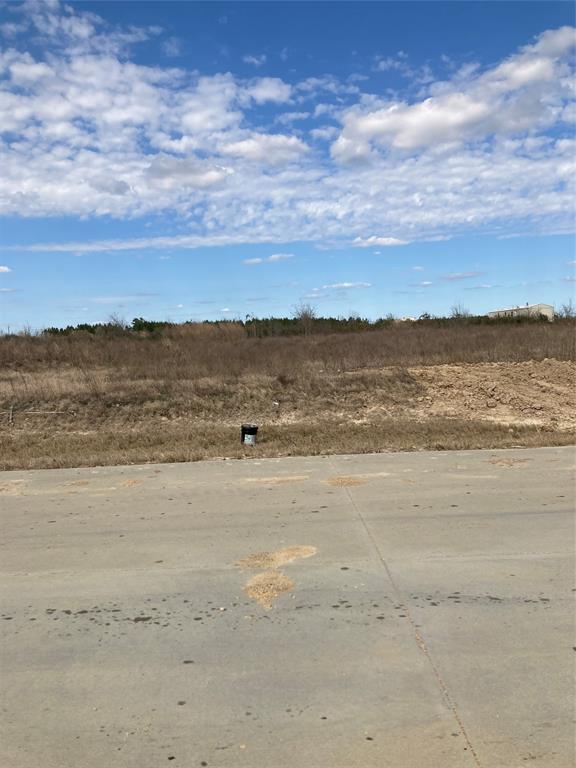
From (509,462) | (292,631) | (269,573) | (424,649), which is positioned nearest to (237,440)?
(509,462)

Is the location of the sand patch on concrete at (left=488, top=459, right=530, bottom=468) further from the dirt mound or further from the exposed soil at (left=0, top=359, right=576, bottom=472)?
the dirt mound

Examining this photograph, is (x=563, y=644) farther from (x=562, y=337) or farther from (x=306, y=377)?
(x=562, y=337)

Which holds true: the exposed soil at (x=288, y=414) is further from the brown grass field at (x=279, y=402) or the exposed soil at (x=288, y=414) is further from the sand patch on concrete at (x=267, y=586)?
the sand patch on concrete at (x=267, y=586)

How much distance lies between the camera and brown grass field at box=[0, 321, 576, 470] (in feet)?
37.1

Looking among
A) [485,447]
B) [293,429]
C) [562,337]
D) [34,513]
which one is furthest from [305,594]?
[562,337]

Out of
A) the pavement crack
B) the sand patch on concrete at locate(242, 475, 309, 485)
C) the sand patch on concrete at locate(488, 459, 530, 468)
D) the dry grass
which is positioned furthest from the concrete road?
the dry grass

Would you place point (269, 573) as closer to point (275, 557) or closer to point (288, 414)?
point (275, 557)

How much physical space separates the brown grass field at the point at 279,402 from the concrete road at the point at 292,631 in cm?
397

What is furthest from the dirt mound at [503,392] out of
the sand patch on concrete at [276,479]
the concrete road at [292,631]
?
the concrete road at [292,631]

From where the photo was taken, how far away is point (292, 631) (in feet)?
12.3

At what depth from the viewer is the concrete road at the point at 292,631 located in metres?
2.79

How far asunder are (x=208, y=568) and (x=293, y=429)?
28.6 feet

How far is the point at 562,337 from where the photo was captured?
2966 cm

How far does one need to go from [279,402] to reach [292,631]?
12.9 metres
